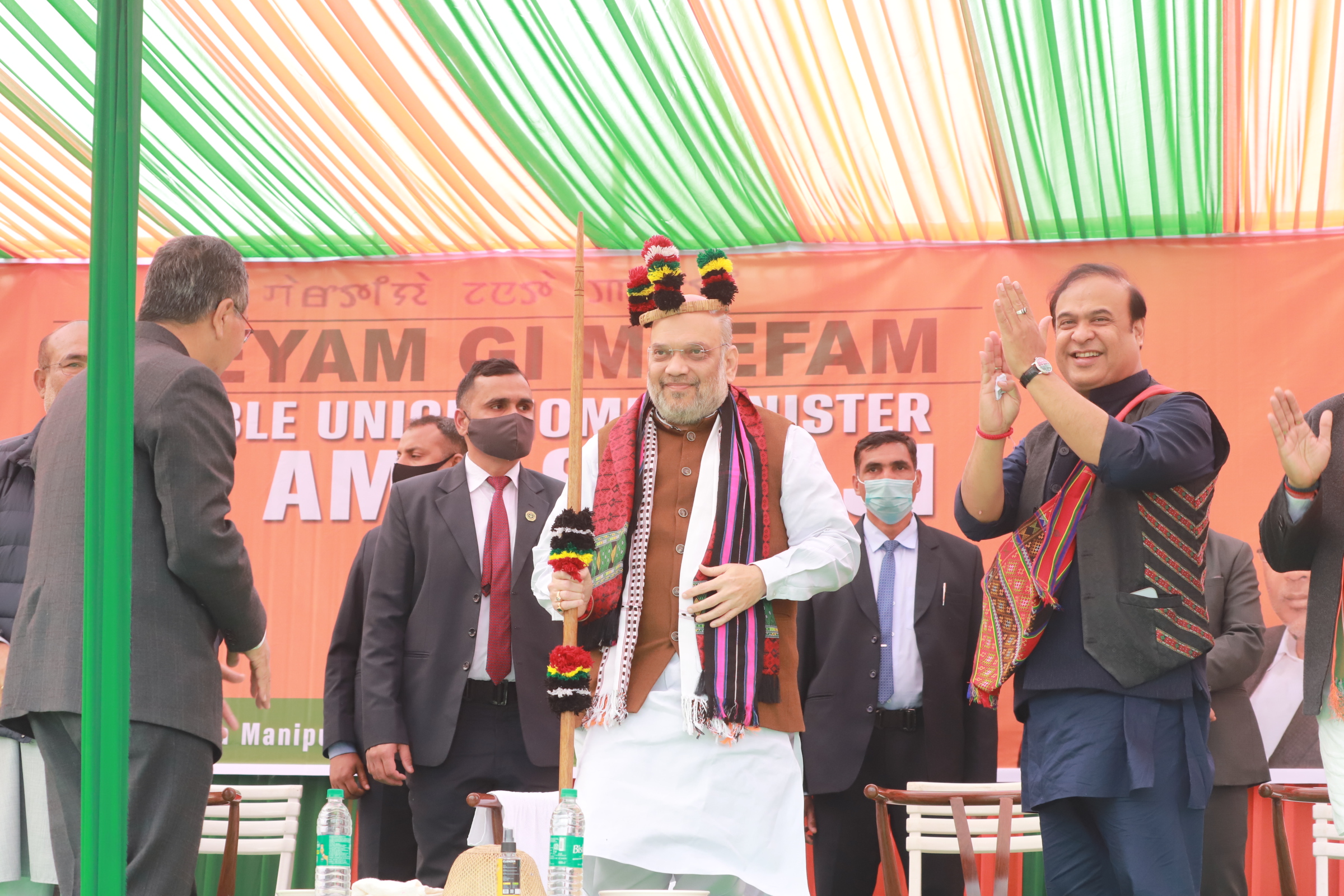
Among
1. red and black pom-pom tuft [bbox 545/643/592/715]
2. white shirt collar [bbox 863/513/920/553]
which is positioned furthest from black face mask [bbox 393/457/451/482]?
red and black pom-pom tuft [bbox 545/643/592/715]

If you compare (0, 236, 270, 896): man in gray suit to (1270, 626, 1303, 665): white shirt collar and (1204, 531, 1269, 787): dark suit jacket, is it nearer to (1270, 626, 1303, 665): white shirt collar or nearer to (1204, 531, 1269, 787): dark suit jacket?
(1204, 531, 1269, 787): dark suit jacket

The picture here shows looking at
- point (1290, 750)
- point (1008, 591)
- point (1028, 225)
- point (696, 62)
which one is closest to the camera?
point (1008, 591)

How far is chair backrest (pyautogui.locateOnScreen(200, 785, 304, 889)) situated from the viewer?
5.07 metres

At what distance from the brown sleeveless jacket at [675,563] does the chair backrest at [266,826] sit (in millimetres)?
2511

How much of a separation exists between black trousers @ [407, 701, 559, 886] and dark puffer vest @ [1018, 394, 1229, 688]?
198 centimetres

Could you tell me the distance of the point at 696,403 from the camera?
3.29 meters

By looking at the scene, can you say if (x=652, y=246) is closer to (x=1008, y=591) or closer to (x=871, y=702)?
(x=1008, y=591)

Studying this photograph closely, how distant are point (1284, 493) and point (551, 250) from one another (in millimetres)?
4028

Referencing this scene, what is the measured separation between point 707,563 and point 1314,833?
2330mm

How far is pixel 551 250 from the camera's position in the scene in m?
6.43

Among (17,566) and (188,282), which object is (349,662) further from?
(188,282)

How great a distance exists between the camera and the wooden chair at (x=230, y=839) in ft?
15.1

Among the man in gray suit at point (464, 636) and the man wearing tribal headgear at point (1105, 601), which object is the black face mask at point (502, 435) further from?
the man wearing tribal headgear at point (1105, 601)

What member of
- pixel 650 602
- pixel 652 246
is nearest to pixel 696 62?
pixel 652 246
